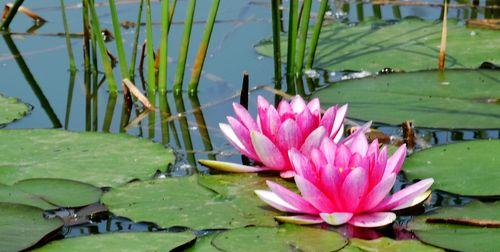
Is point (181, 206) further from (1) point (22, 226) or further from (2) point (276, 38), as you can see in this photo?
(2) point (276, 38)

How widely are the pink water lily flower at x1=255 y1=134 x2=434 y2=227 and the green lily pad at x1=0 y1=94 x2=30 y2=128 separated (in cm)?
141

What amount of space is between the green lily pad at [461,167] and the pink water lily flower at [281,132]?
0.27 meters

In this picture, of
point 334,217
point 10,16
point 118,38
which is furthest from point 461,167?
point 10,16

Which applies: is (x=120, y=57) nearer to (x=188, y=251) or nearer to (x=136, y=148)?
(x=136, y=148)

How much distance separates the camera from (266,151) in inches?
103

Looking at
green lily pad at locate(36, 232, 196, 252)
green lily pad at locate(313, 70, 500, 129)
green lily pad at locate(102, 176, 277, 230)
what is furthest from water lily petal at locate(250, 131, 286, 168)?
green lily pad at locate(313, 70, 500, 129)

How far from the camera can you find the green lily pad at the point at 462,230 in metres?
2.18

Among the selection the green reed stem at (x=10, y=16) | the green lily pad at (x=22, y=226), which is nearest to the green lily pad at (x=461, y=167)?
the green lily pad at (x=22, y=226)

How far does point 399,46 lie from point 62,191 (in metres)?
2.13

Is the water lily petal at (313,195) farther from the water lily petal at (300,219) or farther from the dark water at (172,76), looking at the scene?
the dark water at (172,76)

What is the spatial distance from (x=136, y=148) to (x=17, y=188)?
47 centimetres

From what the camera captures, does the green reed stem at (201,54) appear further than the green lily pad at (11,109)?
Yes

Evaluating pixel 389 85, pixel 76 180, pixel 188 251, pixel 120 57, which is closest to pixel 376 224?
pixel 188 251

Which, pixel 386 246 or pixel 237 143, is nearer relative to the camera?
pixel 386 246
